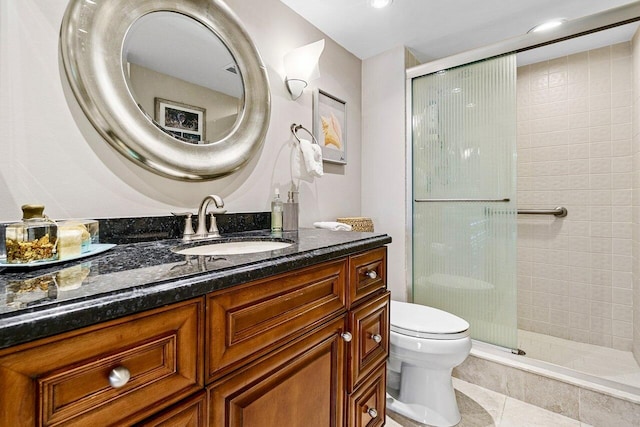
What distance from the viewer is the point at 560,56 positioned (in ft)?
7.22

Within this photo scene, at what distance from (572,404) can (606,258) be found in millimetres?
1103

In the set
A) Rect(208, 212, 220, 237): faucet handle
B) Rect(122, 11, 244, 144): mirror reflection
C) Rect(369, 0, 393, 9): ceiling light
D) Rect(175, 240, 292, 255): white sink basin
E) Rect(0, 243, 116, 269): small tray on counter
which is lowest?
Rect(175, 240, 292, 255): white sink basin

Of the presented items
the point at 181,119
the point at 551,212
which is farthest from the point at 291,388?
the point at 551,212

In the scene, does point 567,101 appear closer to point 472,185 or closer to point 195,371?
point 472,185

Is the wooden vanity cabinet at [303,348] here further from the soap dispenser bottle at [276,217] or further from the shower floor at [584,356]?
the shower floor at [584,356]

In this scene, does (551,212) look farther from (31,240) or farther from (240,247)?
(31,240)

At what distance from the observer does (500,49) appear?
1744 millimetres

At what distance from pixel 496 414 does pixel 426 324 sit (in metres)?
0.60

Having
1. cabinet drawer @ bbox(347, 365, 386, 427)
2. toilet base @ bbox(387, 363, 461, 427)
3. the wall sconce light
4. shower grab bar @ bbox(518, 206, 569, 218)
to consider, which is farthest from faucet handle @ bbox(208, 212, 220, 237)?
shower grab bar @ bbox(518, 206, 569, 218)

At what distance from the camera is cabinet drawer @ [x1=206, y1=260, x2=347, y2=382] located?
0.58 m

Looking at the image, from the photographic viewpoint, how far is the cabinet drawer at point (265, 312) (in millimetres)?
581

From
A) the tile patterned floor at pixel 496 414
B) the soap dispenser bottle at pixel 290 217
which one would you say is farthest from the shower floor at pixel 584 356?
the soap dispenser bottle at pixel 290 217

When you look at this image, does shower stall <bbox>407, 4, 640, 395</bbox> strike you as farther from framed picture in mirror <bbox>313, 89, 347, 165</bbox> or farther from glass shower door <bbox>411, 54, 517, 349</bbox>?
framed picture in mirror <bbox>313, 89, 347, 165</bbox>

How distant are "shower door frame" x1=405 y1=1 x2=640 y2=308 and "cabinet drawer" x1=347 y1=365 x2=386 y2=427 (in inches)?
40.2
